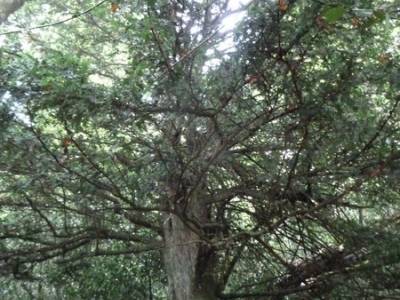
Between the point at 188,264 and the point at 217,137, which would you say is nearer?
the point at 217,137

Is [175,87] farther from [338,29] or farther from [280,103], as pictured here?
[338,29]

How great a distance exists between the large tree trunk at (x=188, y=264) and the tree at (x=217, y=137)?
0.05 ft

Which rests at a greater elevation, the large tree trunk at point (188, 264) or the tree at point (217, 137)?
the tree at point (217, 137)

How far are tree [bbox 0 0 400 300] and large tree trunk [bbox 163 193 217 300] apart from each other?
1cm

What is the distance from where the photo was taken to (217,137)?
4.25 meters

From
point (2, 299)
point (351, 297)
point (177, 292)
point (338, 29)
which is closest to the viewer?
point (338, 29)

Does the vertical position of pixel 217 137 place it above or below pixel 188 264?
above

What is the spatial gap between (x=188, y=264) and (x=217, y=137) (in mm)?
A: 1378

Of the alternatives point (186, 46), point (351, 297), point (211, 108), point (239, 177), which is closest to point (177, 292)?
point (239, 177)

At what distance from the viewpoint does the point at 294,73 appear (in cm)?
336

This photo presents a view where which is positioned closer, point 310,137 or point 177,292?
point 310,137

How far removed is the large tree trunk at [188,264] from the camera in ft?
16.0

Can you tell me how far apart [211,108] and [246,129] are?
1.19 feet

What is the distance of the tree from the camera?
3.45 meters
